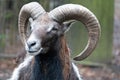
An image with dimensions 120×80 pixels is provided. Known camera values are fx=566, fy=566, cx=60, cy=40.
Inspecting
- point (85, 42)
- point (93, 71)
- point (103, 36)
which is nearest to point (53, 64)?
point (85, 42)

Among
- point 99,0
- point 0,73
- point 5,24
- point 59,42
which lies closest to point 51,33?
point 59,42

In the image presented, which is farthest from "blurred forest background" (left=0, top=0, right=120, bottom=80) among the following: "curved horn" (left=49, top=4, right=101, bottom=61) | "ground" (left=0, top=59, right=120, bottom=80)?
"curved horn" (left=49, top=4, right=101, bottom=61)

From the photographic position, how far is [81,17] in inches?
419

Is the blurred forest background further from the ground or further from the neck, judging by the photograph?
the neck

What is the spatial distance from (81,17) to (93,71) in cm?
848

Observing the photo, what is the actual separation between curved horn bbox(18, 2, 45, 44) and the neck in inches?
26.0

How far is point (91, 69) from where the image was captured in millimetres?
19234

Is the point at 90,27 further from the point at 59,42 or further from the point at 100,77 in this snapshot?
the point at 100,77

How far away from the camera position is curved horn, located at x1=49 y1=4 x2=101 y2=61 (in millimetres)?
10438

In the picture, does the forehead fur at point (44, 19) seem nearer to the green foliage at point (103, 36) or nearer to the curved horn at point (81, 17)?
the curved horn at point (81, 17)

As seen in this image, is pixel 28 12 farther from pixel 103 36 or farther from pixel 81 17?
pixel 103 36

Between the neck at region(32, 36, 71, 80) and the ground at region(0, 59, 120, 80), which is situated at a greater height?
the neck at region(32, 36, 71, 80)

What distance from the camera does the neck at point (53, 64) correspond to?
413 inches

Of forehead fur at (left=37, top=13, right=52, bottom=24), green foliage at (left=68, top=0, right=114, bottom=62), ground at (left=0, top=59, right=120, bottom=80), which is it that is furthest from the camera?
ground at (left=0, top=59, right=120, bottom=80)
